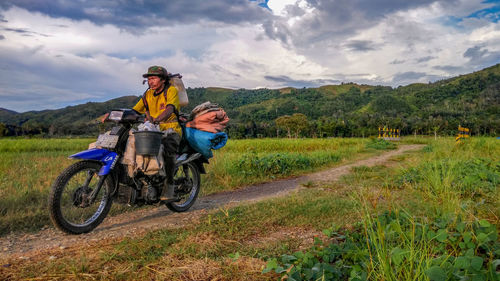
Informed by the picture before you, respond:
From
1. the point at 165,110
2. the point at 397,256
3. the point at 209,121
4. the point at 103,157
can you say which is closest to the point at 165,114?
the point at 165,110

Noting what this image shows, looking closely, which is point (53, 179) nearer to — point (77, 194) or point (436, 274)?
point (77, 194)

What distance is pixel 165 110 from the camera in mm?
3949

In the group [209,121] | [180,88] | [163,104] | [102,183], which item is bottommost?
[102,183]

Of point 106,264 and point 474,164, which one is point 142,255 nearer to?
point 106,264

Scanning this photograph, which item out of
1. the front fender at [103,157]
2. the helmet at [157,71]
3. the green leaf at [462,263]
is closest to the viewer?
the green leaf at [462,263]

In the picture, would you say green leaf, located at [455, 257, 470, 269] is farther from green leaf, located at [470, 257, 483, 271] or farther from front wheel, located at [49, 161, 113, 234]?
front wheel, located at [49, 161, 113, 234]

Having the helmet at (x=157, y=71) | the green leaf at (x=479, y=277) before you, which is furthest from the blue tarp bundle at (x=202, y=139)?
the green leaf at (x=479, y=277)

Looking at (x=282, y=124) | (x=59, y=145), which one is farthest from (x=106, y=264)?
(x=282, y=124)

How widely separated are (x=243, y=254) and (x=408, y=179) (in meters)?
4.57

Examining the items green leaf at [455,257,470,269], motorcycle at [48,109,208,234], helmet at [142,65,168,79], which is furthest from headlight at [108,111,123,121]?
green leaf at [455,257,470,269]

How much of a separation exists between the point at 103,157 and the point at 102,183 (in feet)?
1.10

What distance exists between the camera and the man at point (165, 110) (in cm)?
395

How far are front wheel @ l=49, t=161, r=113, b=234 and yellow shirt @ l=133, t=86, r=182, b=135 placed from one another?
3.57ft

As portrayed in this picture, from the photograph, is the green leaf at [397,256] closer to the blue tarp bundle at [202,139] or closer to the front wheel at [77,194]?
the blue tarp bundle at [202,139]
